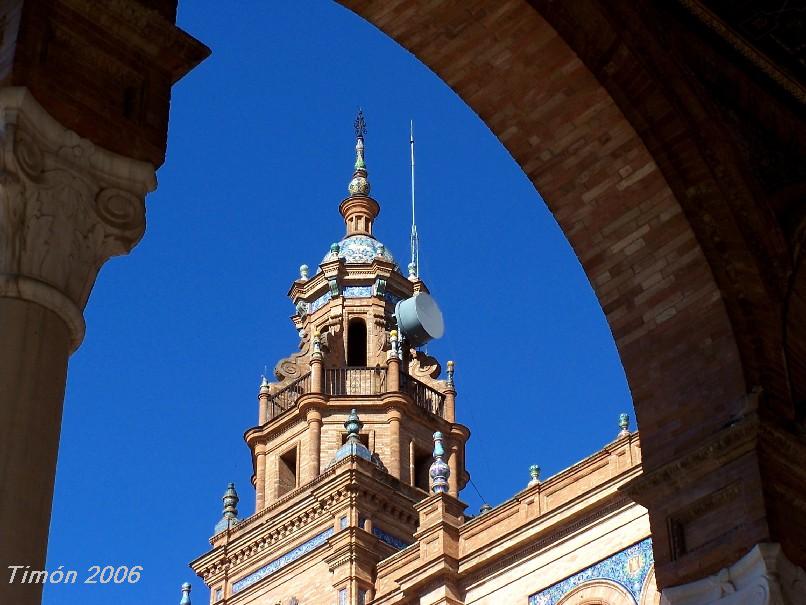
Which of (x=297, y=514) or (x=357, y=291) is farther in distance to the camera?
(x=357, y=291)

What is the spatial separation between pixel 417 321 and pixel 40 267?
97.6 feet

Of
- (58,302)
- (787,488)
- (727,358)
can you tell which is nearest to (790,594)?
(787,488)

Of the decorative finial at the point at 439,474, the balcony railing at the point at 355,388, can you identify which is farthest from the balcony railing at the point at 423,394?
the decorative finial at the point at 439,474

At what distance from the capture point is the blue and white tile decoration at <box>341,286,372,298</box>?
3612 cm

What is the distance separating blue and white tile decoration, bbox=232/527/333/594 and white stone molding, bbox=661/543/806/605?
22399 mm

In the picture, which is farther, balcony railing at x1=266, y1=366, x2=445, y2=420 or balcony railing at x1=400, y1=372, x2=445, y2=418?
balcony railing at x1=400, y1=372, x2=445, y2=418

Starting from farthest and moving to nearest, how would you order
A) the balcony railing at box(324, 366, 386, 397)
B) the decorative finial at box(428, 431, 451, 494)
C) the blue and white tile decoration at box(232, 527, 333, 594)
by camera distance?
1. the balcony railing at box(324, 366, 386, 397)
2. the blue and white tile decoration at box(232, 527, 333, 594)
3. the decorative finial at box(428, 431, 451, 494)

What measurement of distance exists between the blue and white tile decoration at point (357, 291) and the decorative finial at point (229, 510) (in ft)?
17.3

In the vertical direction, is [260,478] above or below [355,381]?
below

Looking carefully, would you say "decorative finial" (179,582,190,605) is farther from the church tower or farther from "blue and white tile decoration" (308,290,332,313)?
"blue and white tile decoration" (308,290,332,313)

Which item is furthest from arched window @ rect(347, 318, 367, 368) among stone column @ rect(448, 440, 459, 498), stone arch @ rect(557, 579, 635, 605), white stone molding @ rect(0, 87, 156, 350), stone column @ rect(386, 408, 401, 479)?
white stone molding @ rect(0, 87, 156, 350)

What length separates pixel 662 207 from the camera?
867 centimetres

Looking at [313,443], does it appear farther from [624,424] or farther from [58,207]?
[58,207]

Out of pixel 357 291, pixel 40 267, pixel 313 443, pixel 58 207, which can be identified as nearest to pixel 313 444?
pixel 313 443
